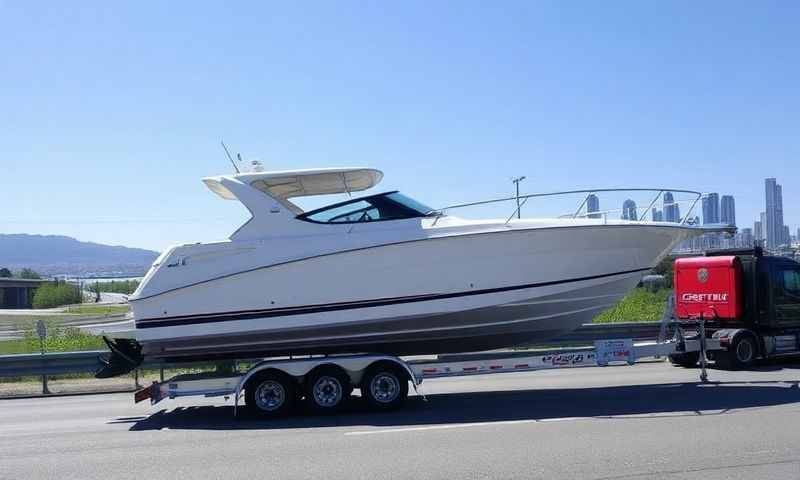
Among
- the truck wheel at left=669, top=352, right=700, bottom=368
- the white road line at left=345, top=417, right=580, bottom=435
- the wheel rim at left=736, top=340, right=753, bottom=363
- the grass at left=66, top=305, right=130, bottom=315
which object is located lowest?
the grass at left=66, top=305, right=130, bottom=315

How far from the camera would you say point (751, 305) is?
1349 cm

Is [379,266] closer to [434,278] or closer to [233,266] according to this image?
[434,278]

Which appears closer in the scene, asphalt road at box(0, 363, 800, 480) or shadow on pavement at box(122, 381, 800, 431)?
asphalt road at box(0, 363, 800, 480)

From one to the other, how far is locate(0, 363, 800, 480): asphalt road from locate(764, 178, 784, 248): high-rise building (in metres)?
19.8

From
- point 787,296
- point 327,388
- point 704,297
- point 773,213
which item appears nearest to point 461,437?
point 327,388

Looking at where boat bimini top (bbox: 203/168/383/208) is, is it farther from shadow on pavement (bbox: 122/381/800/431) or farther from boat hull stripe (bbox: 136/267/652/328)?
shadow on pavement (bbox: 122/381/800/431)

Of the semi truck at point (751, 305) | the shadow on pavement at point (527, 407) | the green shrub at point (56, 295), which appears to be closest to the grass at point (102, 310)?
the green shrub at point (56, 295)

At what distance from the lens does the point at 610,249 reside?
35.0ft

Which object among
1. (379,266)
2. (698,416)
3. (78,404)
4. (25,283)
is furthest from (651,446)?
(25,283)

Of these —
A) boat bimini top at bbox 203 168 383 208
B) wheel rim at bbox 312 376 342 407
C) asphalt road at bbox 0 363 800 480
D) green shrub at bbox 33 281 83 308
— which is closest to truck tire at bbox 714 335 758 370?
asphalt road at bbox 0 363 800 480

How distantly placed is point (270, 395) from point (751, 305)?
912 cm

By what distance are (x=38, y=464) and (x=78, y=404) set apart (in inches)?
200

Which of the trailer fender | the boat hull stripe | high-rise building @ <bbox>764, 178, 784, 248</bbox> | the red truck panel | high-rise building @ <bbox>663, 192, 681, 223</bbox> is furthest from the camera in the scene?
high-rise building @ <bbox>764, 178, 784, 248</bbox>

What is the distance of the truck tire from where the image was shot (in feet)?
42.6
